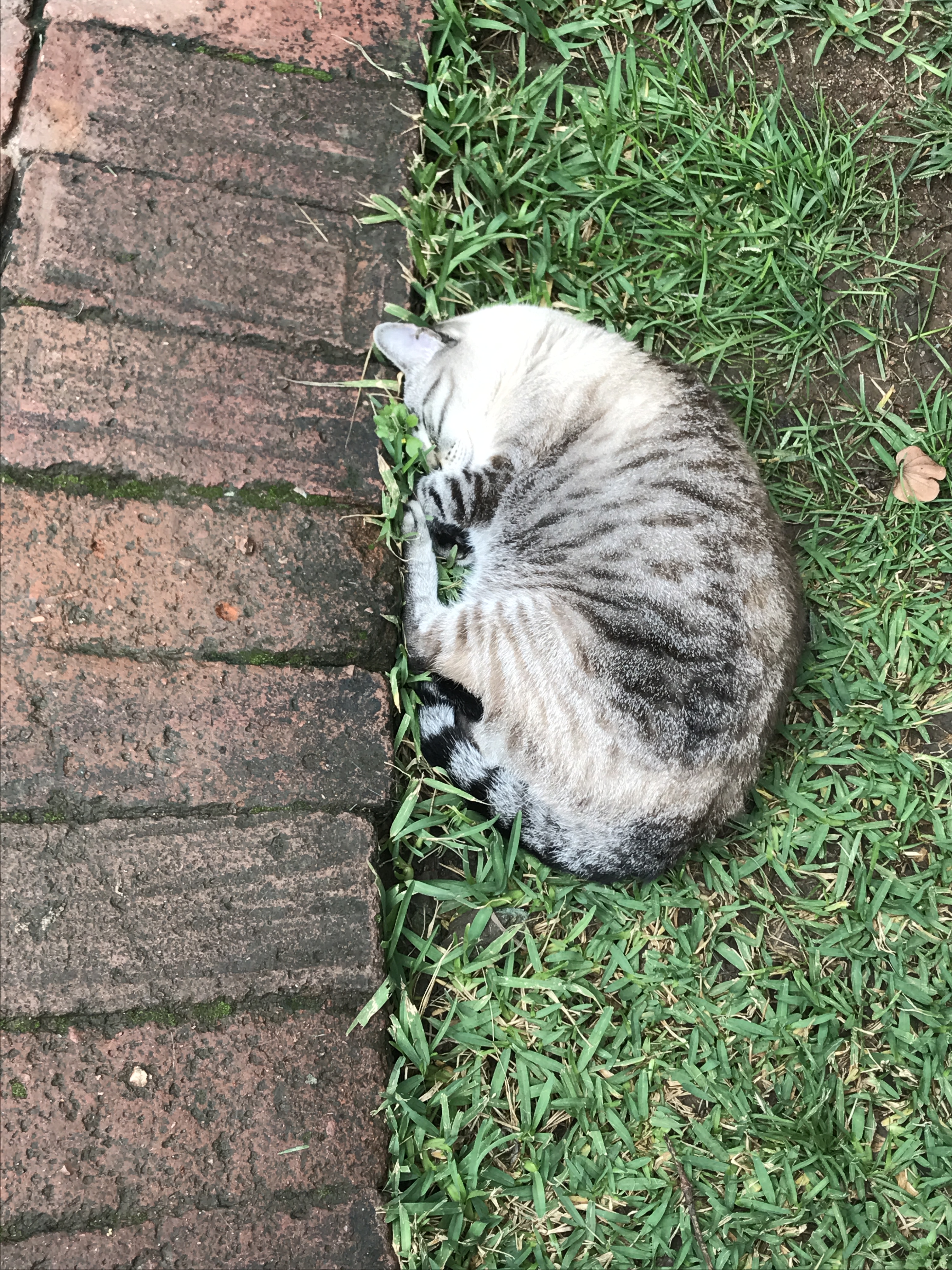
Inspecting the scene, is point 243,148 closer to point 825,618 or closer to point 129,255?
point 129,255

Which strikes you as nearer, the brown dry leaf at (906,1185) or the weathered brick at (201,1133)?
the weathered brick at (201,1133)

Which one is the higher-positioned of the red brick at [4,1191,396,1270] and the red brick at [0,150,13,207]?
the red brick at [0,150,13,207]

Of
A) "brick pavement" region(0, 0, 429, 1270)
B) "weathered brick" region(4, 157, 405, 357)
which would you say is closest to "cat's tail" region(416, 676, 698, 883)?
"brick pavement" region(0, 0, 429, 1270)

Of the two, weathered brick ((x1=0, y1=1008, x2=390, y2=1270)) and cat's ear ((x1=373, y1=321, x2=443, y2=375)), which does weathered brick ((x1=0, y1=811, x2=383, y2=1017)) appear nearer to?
weathered brick ((x1=0, y1=1008, x2=390, y2=1270))

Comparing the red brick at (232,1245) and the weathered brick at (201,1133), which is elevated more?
the weathered brick at (201,1133)

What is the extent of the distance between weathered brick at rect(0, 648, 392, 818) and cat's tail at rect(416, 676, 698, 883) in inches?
6.0

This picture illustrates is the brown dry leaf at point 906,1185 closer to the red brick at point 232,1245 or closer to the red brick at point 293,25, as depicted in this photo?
the red brick at point 232,1245

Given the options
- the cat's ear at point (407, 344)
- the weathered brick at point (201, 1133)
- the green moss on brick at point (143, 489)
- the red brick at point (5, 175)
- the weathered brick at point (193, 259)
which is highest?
the red brick at point (5, 175)

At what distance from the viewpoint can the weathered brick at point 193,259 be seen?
2.18 m

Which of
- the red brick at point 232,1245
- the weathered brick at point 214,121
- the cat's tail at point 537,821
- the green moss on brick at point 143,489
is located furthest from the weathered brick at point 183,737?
the weathered brick at point 214,121

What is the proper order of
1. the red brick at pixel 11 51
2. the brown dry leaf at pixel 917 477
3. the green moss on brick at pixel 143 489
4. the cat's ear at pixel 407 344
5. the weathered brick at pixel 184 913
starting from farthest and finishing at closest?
the brown dry leaf at pixel 917 477 < the cat's ear at pixel 407 344 < the red brick at pixel 11 51 < the green moss on brick at pixel 143 489 < the weathered brick at pixel 184 913

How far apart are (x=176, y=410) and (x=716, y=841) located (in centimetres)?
176

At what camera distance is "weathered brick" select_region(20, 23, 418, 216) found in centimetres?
224

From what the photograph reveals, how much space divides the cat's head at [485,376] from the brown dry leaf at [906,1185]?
6.89 ft
